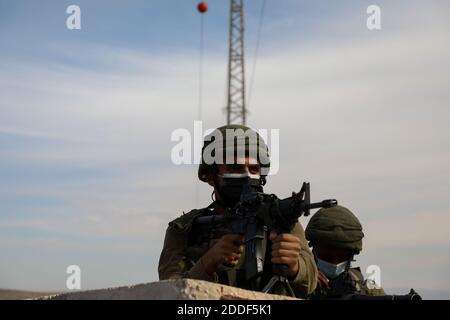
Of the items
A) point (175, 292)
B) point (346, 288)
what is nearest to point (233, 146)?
point (175, 292)

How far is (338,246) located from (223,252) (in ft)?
10.1

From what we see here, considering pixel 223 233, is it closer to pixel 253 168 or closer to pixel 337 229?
pixel 253 168

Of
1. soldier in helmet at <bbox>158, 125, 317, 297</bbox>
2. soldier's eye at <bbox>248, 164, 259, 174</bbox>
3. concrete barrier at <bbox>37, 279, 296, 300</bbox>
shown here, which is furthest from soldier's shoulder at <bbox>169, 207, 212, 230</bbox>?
concrete barrier at <bbox>37, 279, 296, 300</bbox>

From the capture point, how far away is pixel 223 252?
6.30 meters

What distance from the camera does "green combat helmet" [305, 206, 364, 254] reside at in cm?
909

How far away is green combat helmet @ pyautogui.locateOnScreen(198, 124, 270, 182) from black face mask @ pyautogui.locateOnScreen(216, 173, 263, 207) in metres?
0.21

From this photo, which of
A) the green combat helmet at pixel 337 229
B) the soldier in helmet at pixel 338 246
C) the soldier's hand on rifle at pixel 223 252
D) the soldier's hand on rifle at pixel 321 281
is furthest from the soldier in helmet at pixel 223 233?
the green combat helmet at pixel 337 229

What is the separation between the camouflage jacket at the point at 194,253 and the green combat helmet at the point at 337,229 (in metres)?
2.32

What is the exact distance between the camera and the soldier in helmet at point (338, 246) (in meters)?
8.84

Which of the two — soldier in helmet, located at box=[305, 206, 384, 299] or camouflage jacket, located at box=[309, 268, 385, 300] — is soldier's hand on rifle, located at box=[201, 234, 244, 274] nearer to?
camouflage jacket, located at box=[309, 268, 385, 300]
